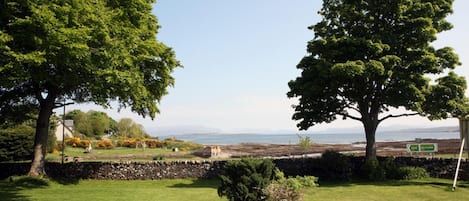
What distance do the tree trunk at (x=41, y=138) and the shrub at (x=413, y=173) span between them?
69.5 feet

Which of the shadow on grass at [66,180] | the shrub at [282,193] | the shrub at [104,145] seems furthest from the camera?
the shrub at [104,145]

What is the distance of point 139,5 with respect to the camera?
22.5m

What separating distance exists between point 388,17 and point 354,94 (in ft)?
17.0

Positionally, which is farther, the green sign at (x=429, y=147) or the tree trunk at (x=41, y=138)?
the green sign at (x=429, y=147)

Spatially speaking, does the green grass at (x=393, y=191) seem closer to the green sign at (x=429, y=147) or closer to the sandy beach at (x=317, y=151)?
the green sign at (x=429, y=147)

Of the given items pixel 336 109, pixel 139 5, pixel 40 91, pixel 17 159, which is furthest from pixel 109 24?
pixel 17 159

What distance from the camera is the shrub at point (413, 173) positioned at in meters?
24.1

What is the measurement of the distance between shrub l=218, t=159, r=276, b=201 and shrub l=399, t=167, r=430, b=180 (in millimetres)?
13523

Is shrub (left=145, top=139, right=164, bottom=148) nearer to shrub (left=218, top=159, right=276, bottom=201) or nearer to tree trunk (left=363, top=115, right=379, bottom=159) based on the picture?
tree trunk (left=363, top=115, right=379, bottom=159)

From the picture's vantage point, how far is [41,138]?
24.5m

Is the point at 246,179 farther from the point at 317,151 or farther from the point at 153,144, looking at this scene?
the point at 153,144

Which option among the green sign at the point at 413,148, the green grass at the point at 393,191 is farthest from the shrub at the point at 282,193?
the green sign at the point at 413,148

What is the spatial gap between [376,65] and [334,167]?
6774mm

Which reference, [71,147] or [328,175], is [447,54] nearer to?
[328,175]
